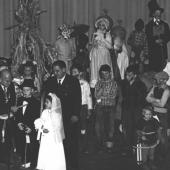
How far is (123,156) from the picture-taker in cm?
1002

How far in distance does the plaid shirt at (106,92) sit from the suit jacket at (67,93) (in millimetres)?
1450

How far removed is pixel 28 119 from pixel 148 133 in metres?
1.65

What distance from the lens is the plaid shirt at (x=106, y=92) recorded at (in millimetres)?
10438

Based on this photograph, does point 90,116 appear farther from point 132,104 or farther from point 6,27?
point 6,27

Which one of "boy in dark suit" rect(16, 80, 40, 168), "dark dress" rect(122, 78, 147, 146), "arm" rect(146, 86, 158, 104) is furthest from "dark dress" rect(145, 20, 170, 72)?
"boy in dark suit" rect(16, 80, 40, 168)

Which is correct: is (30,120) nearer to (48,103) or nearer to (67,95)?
(48,103)

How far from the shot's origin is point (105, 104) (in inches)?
412

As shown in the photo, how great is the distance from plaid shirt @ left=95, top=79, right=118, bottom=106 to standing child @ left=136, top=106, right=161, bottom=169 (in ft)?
3.90

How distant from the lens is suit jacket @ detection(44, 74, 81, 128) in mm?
8969

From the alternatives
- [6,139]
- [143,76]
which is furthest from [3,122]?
[143,76]

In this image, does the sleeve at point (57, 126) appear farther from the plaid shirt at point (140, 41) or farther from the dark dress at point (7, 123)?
the plaid shirt at point (140, 41)

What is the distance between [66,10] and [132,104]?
213 inches

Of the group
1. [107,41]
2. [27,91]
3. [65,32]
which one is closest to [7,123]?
[27,91]

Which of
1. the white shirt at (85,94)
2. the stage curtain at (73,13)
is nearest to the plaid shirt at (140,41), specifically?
the stage curtain at (73,13)
